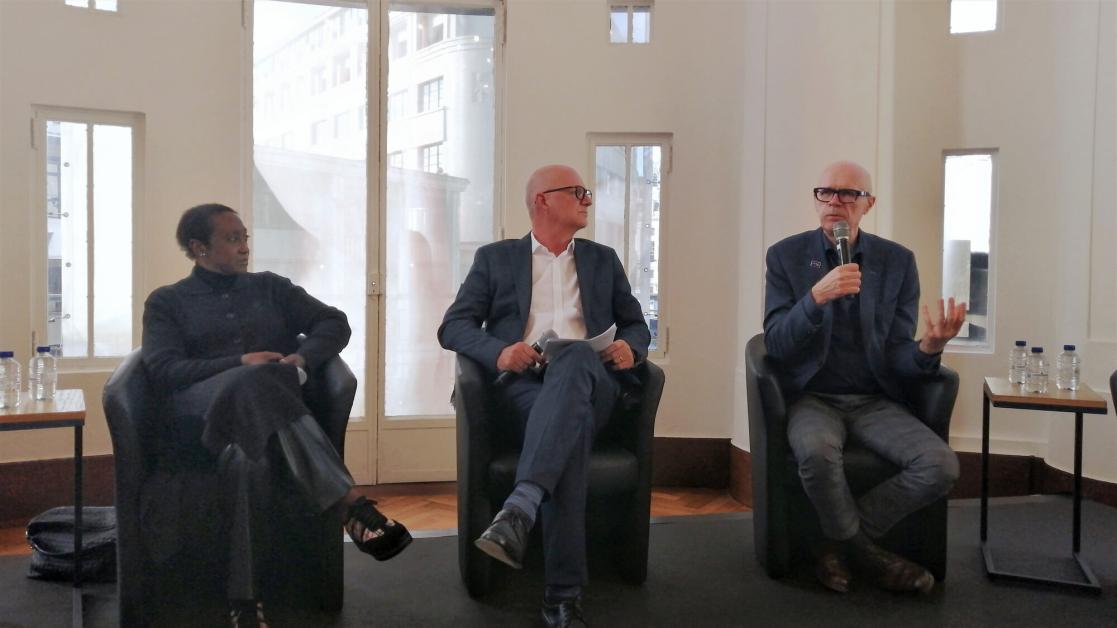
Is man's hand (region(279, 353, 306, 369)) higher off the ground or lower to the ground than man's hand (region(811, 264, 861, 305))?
lower

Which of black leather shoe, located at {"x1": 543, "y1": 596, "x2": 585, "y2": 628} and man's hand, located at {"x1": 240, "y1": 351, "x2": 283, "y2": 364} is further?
man's hand, located at {"x1": 240, "y1": 351, "x2": 283, "y2": 364}

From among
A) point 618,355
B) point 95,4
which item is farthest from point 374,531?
point 95,4

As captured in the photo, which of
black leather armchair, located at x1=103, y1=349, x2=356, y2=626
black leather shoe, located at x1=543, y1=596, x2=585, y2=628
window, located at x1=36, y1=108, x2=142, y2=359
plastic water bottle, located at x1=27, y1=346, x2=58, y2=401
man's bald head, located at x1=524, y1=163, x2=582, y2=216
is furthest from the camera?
window, located at x1=36, y1=108, x2=142, y2=359

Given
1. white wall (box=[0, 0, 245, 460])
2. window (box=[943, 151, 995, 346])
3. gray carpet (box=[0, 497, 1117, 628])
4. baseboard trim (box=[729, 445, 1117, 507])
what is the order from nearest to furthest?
gray carpet (box=[0, 497, 1117, 628]) < white wall (box=[0, 0, 245, 460]) < baseboard trim (box=[729, 445, 1117, 507]) < window (box=[943, 151, 995, 346])

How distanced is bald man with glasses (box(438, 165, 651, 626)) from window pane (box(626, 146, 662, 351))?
4.33 ft

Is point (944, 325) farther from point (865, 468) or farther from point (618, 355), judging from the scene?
point (618, 355)

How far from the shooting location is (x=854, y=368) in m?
2.79

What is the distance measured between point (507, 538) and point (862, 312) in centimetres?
145

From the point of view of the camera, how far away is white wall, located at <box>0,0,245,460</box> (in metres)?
3.48

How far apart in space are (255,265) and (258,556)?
6.33 ft

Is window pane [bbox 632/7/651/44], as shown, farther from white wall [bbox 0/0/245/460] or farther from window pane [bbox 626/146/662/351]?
white wall [bbox 0/0/245/460]

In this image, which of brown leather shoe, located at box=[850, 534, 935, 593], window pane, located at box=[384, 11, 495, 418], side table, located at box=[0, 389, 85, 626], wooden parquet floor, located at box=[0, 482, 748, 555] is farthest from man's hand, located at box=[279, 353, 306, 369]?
brown leather shoe, located at box=[850, 534, 935, 593]

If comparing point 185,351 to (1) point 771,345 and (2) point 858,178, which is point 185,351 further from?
(2) point 858,178

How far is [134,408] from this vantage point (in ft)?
7.16
